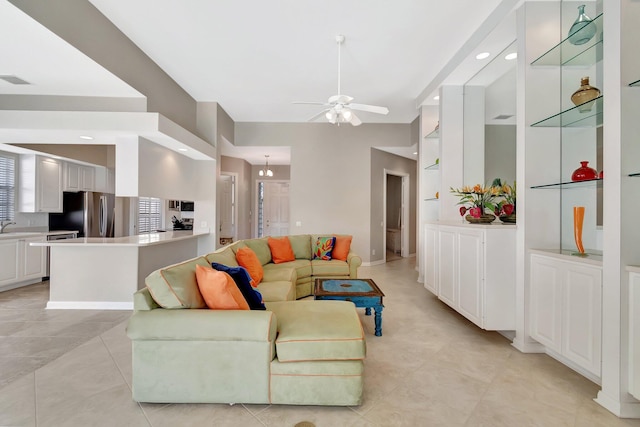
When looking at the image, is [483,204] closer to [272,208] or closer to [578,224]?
[578,224]

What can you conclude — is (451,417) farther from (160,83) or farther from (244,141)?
(244,141)

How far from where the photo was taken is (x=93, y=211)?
5.93 m

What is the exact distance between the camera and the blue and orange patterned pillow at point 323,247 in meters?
4.72

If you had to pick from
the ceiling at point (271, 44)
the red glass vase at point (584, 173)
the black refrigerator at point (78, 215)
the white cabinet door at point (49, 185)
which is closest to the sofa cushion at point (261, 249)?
the ceiling at point (271, 44)

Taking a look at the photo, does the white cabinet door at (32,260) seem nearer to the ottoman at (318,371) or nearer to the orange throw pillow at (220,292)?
the orange throw pillow at (220,292)

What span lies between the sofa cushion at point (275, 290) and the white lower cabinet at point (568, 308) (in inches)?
89.8

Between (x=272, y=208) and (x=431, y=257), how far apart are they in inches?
226

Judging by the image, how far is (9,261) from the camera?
14.9 ft

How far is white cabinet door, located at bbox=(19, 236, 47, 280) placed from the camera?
15.6ft

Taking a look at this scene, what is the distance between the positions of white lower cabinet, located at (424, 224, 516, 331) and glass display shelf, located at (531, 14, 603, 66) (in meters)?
Result: 1.52

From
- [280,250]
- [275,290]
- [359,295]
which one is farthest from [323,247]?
[359,295]

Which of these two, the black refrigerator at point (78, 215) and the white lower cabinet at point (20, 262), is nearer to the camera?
the white lower cabinet at point (20, 262)

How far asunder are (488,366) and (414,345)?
2.03ft

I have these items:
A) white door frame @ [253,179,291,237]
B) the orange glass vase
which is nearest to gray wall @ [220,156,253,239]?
white door frame @ [253,179,291,237]
